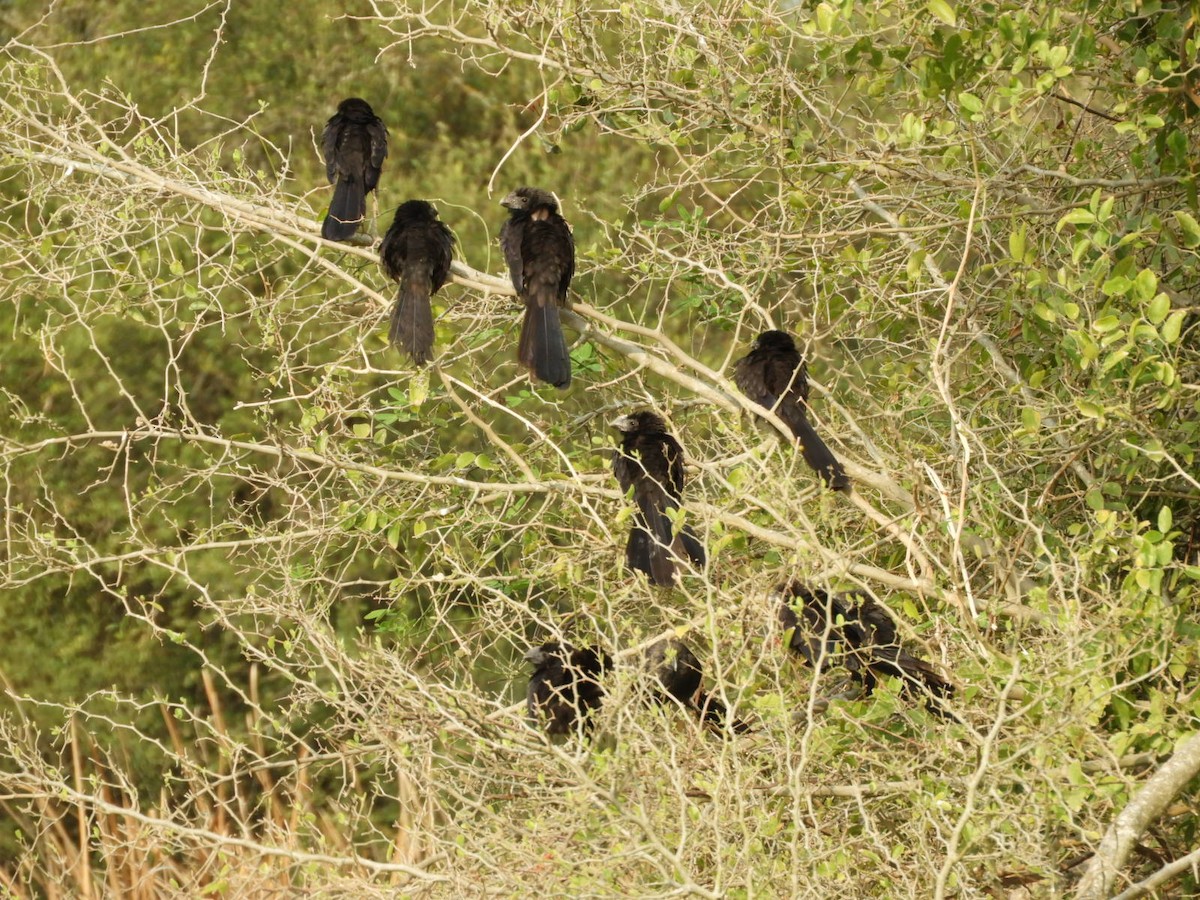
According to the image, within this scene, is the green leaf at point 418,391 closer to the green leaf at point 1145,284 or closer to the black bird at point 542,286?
the black bird at point 542,286

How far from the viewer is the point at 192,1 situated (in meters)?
10.6

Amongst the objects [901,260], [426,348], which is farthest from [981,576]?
[426,348]

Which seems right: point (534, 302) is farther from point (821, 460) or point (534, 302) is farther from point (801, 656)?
point (801, 656)

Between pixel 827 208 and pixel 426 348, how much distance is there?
1419 millimetres

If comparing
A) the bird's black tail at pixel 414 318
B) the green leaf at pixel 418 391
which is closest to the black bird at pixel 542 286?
the bird's black tail at pixel 414 318

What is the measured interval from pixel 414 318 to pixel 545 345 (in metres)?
0.45

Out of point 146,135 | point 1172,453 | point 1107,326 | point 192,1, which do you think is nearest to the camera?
point 1107,326

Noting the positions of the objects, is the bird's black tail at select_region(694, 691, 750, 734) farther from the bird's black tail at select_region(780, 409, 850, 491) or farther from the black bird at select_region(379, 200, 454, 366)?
the black bird at select_region(379, 200, 454, 366)

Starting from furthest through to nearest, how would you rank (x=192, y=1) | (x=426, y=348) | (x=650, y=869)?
(x=192, y=1)
(x=426, y=348)
(x=650, y=869)

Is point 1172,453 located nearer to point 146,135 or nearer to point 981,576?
point 981,576

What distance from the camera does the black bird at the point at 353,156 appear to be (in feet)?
19.2

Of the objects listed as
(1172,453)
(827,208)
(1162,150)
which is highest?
(1162,150)

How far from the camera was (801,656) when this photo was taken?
5.27 metres

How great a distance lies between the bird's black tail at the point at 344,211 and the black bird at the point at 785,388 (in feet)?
4.83
